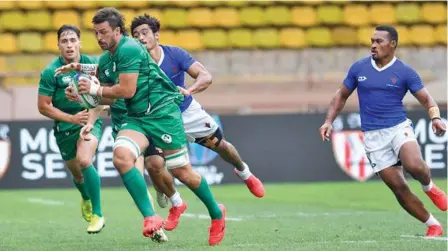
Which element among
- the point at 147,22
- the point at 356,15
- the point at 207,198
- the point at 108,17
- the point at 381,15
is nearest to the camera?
the point at 108,17

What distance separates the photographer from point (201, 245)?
9.38 metres

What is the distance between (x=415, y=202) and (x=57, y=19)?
13.8 m

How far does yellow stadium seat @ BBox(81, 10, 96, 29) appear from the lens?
73.3ft

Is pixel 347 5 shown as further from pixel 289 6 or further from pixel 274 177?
pixel 274 177

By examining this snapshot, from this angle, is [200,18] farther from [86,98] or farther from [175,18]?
[86,98]

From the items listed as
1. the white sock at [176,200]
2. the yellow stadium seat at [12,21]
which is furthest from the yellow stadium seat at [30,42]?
the white sock at [176,200]

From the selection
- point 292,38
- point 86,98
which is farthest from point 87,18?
point 86,98

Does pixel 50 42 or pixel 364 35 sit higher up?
pixel 364 35

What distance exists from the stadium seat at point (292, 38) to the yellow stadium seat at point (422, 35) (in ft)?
7.75

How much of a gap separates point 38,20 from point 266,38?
4730mm

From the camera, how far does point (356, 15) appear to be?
907 inches

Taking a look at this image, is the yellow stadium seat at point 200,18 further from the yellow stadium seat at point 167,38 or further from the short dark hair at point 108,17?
the short dark hair at point 108,17

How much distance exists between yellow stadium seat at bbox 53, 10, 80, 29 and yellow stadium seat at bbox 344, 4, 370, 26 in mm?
5659

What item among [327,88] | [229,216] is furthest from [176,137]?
[327,88]
